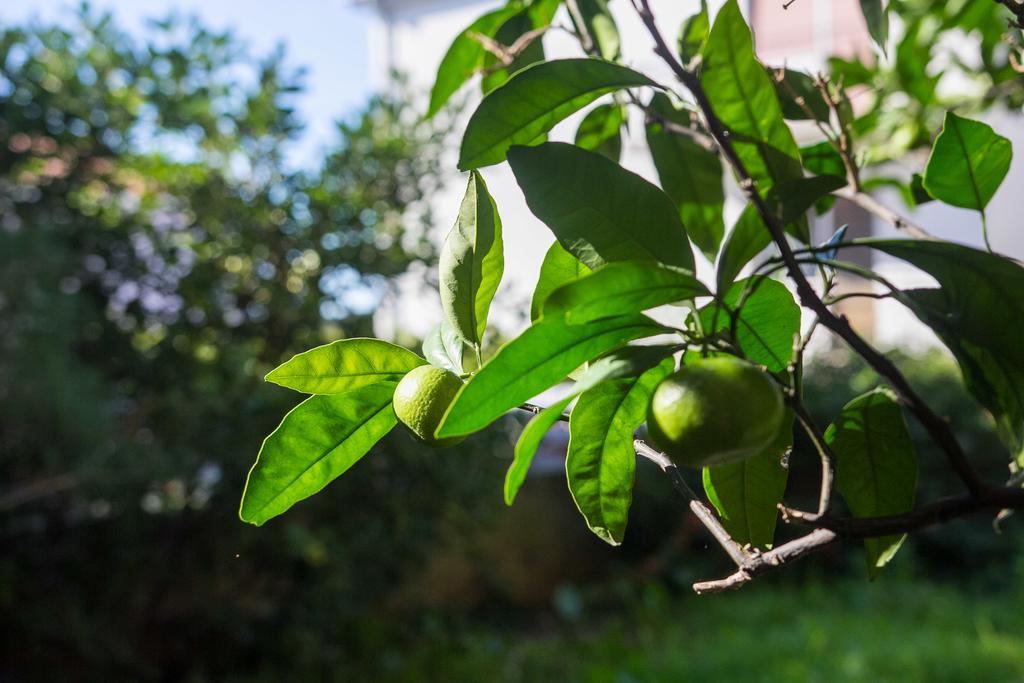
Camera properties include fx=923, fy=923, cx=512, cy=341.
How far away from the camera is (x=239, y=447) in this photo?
7.32ft

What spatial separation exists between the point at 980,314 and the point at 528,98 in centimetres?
25

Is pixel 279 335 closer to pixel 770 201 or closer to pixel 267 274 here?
pixel 267 274

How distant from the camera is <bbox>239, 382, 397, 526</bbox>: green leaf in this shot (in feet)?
1.56

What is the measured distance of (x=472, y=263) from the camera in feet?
1.53

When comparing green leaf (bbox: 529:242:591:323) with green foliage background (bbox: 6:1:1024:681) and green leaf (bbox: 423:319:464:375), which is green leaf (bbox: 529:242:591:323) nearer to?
green leaf (bbox: 423:319:464:375)

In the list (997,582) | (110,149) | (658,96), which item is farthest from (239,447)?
(997,582)

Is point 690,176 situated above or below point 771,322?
above

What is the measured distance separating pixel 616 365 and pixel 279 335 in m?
2.18

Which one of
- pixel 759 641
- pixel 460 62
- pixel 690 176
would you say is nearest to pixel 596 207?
pixel 690 176

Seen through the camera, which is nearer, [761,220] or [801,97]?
[761,220]

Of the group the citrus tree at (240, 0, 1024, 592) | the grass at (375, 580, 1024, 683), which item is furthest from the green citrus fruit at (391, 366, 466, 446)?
the grass at (375, 580, 1024, 683)

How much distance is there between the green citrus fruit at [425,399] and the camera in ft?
1.50

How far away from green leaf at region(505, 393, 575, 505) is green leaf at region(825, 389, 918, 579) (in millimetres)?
219

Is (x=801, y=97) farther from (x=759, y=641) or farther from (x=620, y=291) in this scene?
(x=759, y=641)
